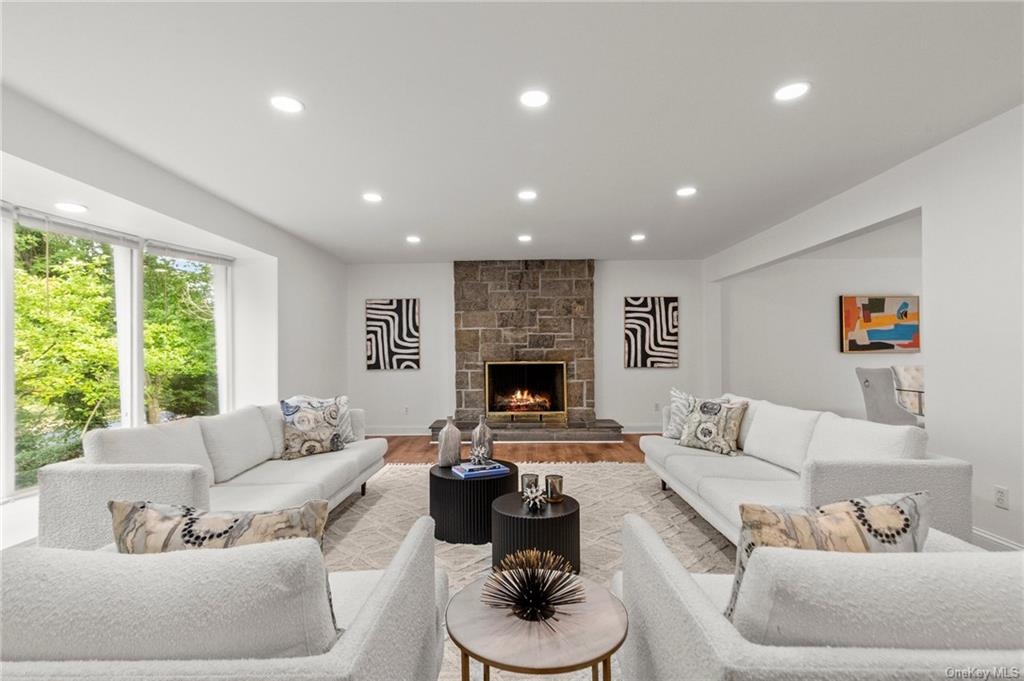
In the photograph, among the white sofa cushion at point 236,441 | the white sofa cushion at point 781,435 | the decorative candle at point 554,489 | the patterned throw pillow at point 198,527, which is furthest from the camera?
the white sofa cushion at point 781,435

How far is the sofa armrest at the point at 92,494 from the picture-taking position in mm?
2186

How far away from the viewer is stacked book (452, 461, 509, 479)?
9.83 ft

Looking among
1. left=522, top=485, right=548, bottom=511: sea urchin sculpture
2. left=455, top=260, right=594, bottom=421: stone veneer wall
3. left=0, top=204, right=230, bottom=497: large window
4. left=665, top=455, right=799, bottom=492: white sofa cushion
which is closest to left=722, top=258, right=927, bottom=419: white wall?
left=455, top=260, right=594, bottom=421: stone veneer wall

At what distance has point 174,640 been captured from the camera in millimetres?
863

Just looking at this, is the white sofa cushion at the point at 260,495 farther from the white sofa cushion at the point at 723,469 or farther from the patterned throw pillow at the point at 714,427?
the patterned throw pillow at the point at 714,427

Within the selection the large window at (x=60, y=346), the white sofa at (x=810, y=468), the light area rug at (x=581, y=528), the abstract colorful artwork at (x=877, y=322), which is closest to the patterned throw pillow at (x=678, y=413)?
the white sofa at (x=810, y=468)

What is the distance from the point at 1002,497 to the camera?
253cm

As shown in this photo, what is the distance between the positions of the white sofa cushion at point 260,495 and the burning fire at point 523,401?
12.4 ft

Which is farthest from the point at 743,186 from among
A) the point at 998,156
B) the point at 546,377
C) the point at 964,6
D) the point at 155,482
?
the point at 155,482

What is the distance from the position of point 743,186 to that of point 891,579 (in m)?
3.26

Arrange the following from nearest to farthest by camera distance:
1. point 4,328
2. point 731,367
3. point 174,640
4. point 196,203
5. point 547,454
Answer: point 174,640, point 4,328, point 196,203, point 547,454, point 731,367

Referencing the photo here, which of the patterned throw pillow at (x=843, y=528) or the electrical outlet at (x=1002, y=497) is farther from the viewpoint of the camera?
the electrical outlet at (x=1002, y=497)

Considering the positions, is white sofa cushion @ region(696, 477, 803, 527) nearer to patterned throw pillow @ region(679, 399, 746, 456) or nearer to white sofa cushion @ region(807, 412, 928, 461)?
white sofa cushion @ region(807, 412, 928, 461)

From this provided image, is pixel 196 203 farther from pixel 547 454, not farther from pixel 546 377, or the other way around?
pixel 546 377
